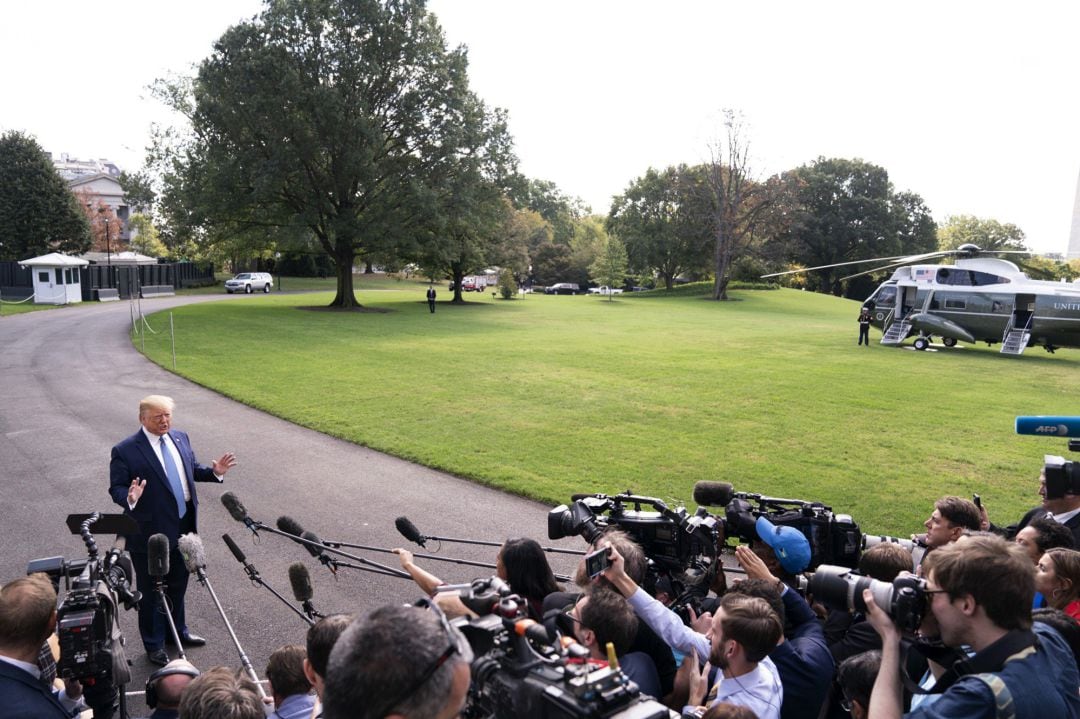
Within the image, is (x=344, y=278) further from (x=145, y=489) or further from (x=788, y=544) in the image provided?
(x=788, y=544)

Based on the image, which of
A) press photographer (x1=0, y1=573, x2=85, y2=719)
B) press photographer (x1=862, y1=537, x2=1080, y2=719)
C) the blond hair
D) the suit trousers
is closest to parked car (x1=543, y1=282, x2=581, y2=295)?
the blond hair

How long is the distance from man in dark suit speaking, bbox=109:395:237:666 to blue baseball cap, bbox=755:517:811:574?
17.1 feet

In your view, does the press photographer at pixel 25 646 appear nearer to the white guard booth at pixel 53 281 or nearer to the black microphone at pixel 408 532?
the black microphone at pixel 408 532

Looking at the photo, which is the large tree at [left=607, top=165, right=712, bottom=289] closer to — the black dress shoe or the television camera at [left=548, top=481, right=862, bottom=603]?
the television camera at [left=548, top=481, right=862, bottom=603]

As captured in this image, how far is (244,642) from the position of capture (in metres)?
6.59

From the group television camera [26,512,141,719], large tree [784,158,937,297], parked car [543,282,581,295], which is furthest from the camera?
parked car [543,282,581,295]

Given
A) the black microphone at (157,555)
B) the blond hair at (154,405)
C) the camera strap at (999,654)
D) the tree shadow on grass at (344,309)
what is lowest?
the tree shadow on grass at (344,309)

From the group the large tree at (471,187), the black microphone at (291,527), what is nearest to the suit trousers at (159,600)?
the black microphone at (291,527)

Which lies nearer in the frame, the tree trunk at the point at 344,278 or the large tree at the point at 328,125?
the large tree at the point at 328,125

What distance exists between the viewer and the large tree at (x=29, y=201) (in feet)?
185

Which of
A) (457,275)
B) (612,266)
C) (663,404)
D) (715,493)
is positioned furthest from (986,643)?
(612,266)

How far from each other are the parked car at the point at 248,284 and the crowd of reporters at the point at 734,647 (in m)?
64.6

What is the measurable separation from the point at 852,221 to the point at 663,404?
78460mm

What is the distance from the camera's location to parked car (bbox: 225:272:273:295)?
2494 inches
